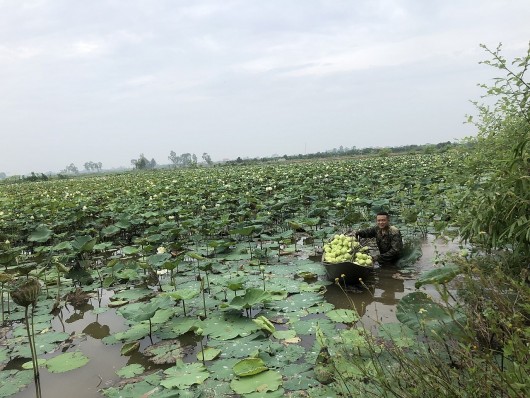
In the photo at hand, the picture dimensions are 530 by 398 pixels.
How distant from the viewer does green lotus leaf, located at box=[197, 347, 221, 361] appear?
3771mm

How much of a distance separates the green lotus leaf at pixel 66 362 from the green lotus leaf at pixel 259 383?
1.73m

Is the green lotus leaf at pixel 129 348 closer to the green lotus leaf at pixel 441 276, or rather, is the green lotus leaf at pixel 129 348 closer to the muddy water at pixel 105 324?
the muddy water at pixel 105 324

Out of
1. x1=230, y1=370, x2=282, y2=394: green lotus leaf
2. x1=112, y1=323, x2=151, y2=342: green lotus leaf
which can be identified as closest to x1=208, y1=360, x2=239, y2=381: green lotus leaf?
x1=230, y1=370, x2=282, y2=394: green lotus leaf

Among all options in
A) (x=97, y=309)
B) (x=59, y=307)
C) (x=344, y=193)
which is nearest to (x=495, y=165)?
(x=97, y=309)

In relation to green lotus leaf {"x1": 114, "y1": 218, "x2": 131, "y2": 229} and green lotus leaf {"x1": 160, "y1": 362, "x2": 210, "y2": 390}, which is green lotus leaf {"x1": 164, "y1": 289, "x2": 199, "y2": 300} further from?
green lotus leaf {"x1": 114, "y1": 218, "x2": 131, "y2": 229}

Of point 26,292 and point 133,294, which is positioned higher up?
point 26,292

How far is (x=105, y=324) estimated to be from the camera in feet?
16.2

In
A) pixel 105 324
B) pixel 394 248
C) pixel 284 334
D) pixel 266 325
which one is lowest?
pixel 105 324

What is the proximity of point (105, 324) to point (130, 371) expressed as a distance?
1465 millimetres

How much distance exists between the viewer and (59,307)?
5527 mm

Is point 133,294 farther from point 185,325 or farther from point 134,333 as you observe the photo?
point 185,325

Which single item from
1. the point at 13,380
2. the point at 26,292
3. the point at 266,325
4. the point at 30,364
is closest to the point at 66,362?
the point at 30,364

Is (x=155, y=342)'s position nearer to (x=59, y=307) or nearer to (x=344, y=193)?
(x=59, y=307)

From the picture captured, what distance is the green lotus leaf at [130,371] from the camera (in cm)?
363
